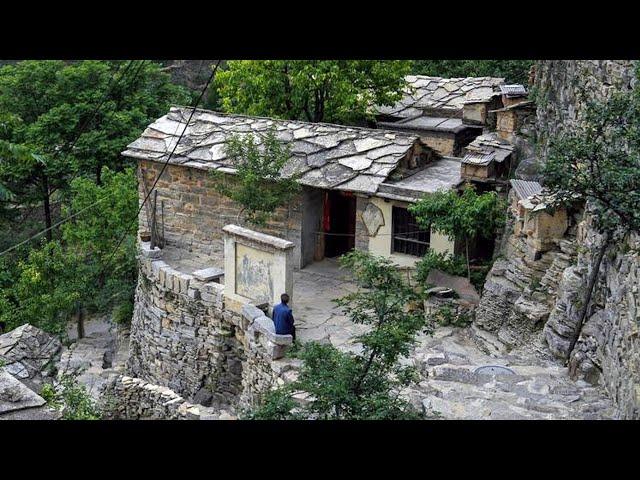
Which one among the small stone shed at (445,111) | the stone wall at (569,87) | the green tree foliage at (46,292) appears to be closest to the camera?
the stone wall at (569,87)

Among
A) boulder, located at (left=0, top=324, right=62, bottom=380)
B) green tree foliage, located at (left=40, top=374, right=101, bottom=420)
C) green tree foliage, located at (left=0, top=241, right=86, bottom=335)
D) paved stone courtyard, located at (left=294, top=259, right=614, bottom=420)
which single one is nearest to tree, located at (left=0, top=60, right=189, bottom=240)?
green tree foliage, located at (left=0, top=241, right=86, bottom=335)

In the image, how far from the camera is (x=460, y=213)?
13203 mm

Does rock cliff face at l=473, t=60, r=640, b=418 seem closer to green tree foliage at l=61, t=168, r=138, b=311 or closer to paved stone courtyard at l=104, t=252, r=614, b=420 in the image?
paved stone courtyard at l=104, t=252, r=614, b=420

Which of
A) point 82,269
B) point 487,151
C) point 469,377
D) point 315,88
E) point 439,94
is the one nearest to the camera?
point 469,377

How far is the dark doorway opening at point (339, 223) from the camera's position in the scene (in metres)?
16.0

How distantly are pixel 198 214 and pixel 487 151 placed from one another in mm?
5443

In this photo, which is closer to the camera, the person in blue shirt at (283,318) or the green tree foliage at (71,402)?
the green tree foliage at (71,402)

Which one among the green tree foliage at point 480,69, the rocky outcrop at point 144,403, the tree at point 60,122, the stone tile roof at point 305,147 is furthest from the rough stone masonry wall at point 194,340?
the green tree foliage at point 480,69

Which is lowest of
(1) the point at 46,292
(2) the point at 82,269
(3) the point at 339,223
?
(1) the point at 46,292

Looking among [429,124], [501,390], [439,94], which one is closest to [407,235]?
[501,390]

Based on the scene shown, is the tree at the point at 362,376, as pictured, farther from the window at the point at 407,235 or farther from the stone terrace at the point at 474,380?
the window at the point at 407,235

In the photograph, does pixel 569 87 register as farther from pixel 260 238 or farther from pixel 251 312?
pixel 251 312

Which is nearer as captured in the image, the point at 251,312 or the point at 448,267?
the point at 251,312

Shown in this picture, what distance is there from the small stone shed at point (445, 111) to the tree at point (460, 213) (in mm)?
5597
